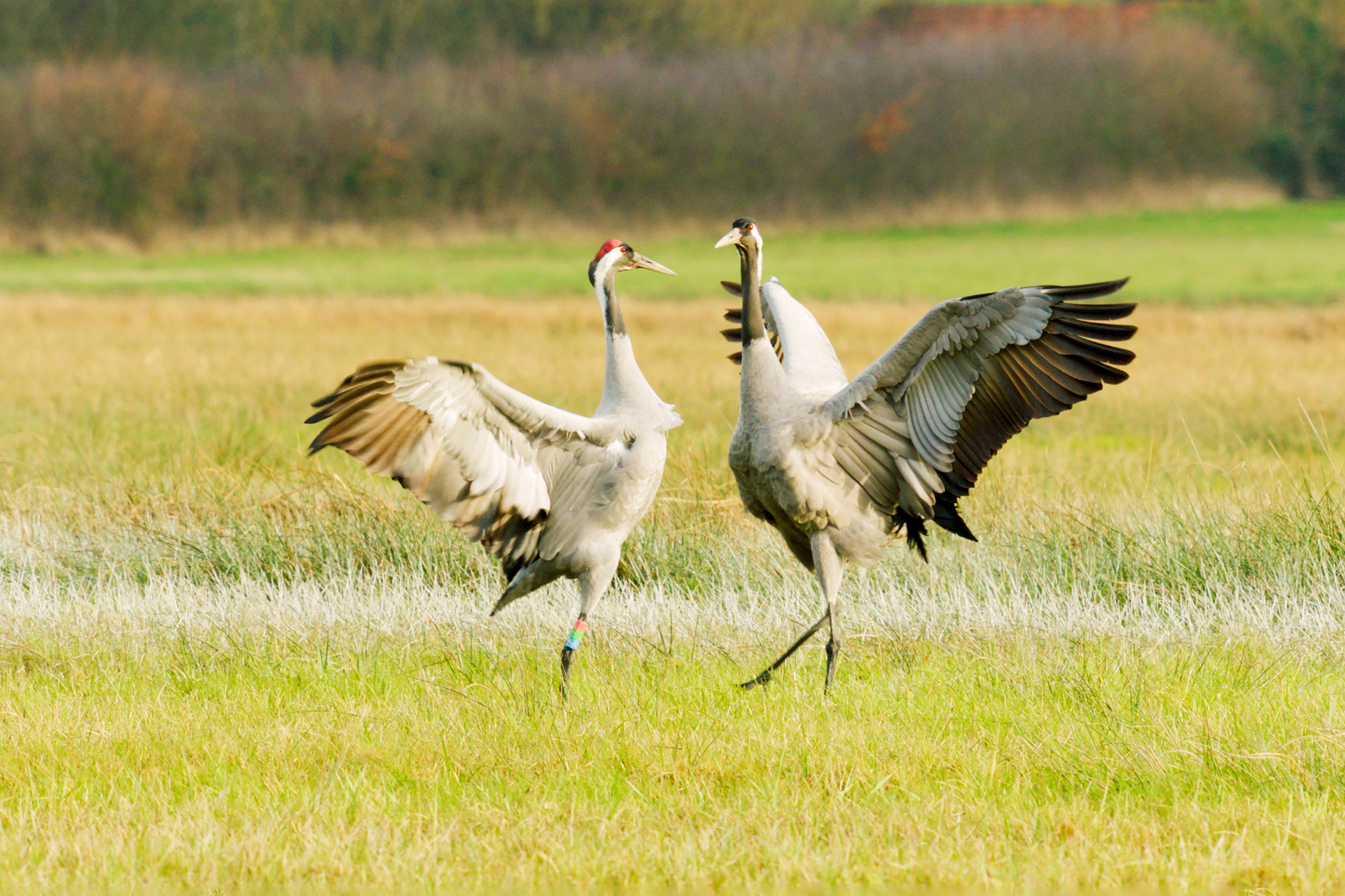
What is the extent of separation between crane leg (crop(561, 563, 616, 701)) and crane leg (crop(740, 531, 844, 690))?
71 centimetres

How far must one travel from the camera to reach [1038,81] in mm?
55875

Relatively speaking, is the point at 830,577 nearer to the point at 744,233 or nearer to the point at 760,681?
the point at 760,681

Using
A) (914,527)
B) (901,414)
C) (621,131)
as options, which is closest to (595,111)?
(621,131)

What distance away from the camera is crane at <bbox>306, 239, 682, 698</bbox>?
5941 mm

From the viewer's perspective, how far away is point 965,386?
6.28 meters

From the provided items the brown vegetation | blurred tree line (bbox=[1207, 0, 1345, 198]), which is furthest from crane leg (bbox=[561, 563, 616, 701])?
blurred tree line (bbox=[1207, 0, 1345, 198])

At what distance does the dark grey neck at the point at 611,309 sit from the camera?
21.1ft

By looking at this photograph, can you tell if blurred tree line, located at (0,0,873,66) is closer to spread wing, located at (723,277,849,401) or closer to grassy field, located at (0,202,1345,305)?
grassy field, located at (0,202,1345,305)

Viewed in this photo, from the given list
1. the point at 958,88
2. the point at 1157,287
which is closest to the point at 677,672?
the point at 1157,287

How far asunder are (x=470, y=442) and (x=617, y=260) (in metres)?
1.07

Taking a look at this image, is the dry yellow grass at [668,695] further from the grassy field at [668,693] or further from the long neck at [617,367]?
the long neck at [617,367]

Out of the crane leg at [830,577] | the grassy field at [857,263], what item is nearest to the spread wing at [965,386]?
the crane leg at [830,577]

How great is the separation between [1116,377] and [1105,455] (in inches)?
279

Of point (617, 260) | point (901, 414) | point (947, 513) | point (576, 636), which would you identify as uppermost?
point (617, 260)
